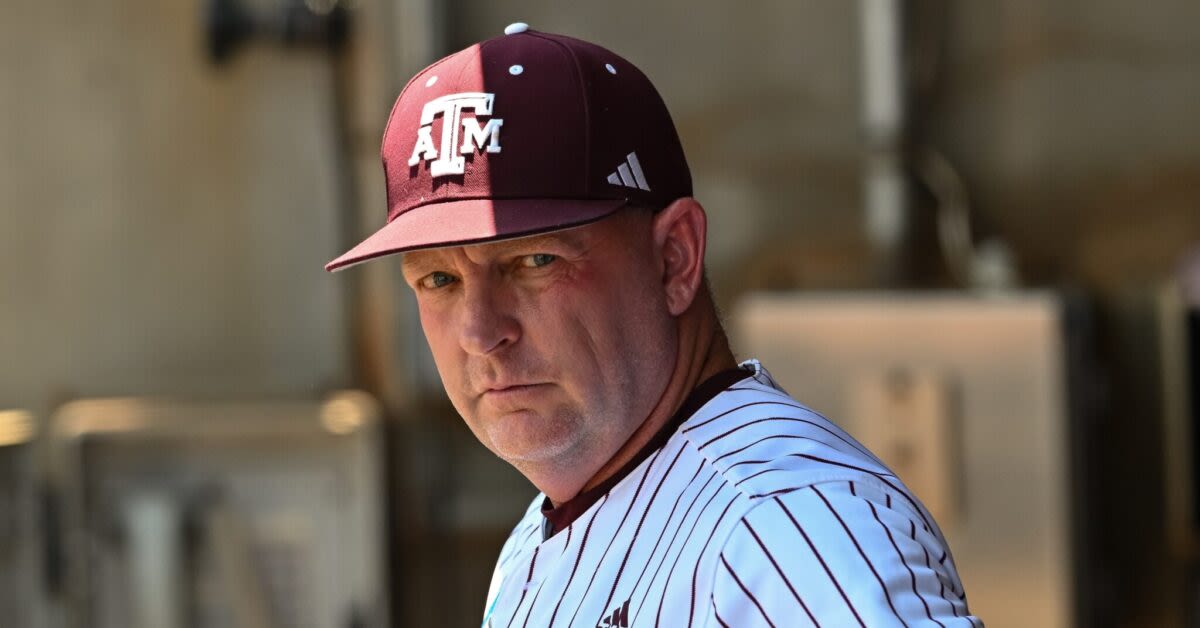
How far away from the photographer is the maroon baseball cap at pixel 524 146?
152 centimetres

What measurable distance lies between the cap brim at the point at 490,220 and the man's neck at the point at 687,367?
18 centimetres

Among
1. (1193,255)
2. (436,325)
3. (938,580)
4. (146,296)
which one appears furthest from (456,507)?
(938,580)

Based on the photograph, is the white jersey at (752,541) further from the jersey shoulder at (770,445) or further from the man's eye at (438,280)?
the man's eye at (438,280)

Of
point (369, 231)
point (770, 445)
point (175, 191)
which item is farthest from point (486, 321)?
point (175, 191)

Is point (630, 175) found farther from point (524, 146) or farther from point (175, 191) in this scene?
point (175, 191)

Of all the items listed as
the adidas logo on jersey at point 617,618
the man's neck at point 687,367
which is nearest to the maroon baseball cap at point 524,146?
the man's neck at point 687,367

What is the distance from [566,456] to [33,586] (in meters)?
3.27

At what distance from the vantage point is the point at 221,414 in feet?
14.6

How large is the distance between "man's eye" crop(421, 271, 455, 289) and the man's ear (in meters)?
0.21

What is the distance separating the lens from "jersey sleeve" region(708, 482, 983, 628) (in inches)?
49.3

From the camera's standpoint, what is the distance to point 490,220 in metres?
1.52

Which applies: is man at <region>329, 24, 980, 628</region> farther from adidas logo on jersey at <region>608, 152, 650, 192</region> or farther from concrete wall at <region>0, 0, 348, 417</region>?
concrete wall at <region>0, 0, 348, 417</region>

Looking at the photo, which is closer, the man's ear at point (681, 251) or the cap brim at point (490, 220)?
the cap brim at point (490, 220)

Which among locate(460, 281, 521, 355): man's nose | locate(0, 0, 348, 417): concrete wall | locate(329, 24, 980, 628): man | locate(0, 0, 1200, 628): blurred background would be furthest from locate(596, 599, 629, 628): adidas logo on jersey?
locate(0, 0, 348, 417): concrete wall
